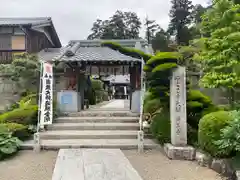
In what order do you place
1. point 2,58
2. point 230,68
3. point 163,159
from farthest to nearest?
point 2,58 < point 230,68 < point 163,159

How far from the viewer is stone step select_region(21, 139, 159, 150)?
7098mm

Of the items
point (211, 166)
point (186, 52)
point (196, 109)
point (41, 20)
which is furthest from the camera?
point (41, 20)

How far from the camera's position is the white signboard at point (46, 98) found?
7.56 m

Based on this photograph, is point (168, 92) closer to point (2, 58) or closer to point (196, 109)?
point (196, 109)

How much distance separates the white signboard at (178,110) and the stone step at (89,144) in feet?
2.92

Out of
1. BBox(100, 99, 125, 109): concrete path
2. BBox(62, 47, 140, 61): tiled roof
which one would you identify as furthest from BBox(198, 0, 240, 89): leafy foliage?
BBox(100, 99, 125, 109): concrete path

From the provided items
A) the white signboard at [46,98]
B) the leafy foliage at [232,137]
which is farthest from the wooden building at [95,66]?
the leafy foliage at [232,137]

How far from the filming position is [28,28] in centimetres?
1725

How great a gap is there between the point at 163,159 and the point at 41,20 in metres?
15.9

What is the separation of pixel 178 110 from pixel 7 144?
14.5ft

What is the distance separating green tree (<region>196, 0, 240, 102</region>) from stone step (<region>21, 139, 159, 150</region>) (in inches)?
105

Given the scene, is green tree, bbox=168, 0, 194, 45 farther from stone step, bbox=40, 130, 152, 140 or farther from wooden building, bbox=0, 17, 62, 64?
stone step, bbox=40, 130, 152, 140

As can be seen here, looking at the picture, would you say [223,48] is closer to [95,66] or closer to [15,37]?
[95,66]

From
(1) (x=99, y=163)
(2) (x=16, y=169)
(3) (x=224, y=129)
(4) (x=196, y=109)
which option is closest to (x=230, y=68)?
(4) (x=196, y=109)
